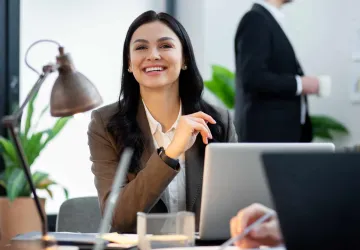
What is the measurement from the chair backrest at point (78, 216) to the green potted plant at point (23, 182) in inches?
58.3

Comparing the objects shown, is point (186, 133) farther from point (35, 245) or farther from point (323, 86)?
point (323, 86)

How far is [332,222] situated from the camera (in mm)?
1108

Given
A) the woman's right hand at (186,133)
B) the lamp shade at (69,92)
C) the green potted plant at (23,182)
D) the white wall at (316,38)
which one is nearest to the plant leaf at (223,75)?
the white wall at (316,38)

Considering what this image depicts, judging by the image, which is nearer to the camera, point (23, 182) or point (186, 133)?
point (186, 133)

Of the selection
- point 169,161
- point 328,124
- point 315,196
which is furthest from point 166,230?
point 328,124

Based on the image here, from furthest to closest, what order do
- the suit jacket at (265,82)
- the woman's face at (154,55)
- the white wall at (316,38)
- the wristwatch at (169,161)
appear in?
the white wall at (316,38) < the suit jacket at (265,82) < the woman's face at (154,55) < the wristwatch at (169,161)

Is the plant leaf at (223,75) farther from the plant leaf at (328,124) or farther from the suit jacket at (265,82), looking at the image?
the suit jacket at (265,82)

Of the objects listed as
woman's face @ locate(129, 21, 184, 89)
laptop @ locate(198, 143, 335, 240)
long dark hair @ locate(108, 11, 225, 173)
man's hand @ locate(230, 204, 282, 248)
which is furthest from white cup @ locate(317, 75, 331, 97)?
man's hand @ locate(230, 204, 282, 248)

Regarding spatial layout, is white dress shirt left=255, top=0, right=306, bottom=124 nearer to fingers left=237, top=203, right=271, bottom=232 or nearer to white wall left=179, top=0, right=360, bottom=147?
white wall left=179, top=0, right=360, bottom=147

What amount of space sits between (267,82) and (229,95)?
1444 mm

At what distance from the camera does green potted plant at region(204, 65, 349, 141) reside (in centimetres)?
511

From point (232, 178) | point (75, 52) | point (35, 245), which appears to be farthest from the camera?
point (75, 52)

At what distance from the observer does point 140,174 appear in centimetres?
226

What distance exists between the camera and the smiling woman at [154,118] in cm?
242
